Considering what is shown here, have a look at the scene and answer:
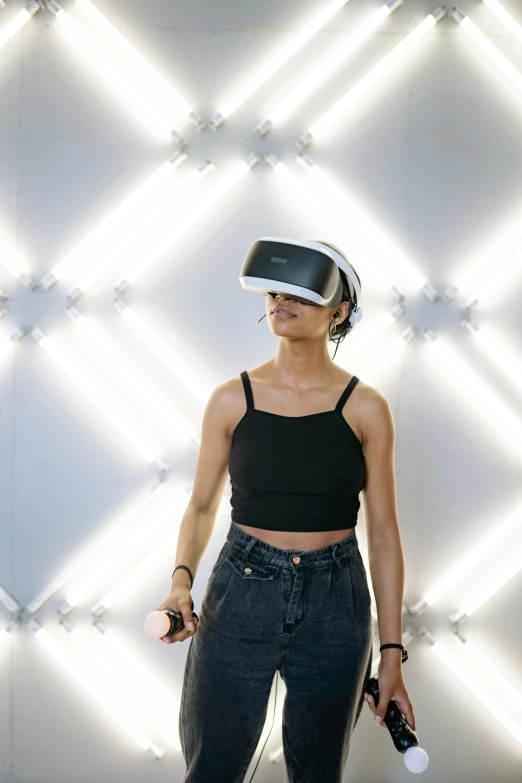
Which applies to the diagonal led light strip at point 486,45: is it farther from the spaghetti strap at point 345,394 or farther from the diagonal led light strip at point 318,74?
the spaghetti strap at point 345,394

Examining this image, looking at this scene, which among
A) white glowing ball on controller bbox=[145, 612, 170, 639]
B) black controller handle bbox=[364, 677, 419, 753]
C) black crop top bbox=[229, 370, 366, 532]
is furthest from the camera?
black crop top bbox=[229, 370, 366, 532]

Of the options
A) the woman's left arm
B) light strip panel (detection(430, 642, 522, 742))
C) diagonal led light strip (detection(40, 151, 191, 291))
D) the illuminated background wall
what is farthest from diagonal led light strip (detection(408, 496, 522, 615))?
diagonal led light strip (detection(40, 151, 191, 291))

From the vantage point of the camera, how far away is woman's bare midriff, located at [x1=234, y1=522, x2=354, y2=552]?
4.74 feet

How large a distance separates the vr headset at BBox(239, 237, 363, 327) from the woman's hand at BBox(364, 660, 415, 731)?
31.0 inches

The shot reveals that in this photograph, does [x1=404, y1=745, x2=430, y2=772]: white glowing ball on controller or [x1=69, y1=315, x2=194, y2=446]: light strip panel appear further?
[x1=69, y1=315, x2=194, y2=446]: light strip panel

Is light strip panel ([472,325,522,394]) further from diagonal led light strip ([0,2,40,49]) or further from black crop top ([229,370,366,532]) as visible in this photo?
diagonal led light strip ([0,2,40,49])

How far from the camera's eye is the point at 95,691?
6.88 feet

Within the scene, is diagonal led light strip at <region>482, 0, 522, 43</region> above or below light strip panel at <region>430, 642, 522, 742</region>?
above

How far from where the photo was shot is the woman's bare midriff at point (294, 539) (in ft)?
4.74

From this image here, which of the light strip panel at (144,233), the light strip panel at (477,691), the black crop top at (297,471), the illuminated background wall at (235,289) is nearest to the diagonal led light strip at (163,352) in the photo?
the illuminated background wall at (235,289)

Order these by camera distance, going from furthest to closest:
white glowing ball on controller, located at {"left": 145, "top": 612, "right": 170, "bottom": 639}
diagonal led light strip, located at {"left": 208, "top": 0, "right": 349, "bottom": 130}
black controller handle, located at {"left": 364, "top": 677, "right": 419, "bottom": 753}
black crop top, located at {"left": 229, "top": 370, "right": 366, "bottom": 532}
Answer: diagonal led light strip, located at {"left": 208, "top": 0, "right": 349, "bottom": 130} < black crop top, located at {"left": 229, "top": 370, "right": 366, "bottom": 532} < black controller handle, located at {"left": 364, "top": 677, "right": 419, "bottom": 753} < white glowing ball on controller, located at {"left": 145, "top": 612, "right": 170, "bottom": 639}

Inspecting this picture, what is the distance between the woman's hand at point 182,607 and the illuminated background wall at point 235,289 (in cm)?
65

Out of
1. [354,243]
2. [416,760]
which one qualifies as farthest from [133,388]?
[416,760]

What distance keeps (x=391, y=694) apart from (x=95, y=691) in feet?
3.36
